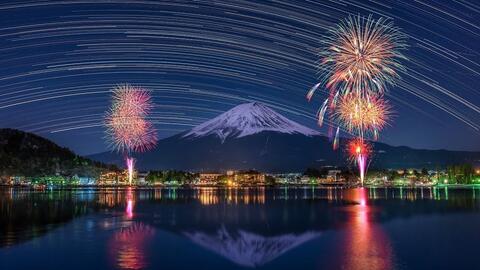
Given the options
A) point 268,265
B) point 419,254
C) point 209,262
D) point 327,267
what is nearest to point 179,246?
point 209,262

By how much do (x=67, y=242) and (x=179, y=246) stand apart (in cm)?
537

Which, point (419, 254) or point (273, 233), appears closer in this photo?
point (419, 254)

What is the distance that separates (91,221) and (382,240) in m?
19.9

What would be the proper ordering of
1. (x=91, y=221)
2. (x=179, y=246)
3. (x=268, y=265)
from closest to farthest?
(x=268, y=265)
(x=179, y=246)
(x=91, y=221)

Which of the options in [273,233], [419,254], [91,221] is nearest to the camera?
[419,254]

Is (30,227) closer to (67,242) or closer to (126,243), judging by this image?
(67,242)

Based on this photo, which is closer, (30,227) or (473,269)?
(473,269)

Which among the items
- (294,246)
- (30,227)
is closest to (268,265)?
(294,246)

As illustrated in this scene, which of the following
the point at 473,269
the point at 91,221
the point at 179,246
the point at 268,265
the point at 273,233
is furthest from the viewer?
the point at 91,221

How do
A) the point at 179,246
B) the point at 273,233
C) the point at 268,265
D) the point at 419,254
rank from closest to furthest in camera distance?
the point at 268,265, the point at 419,254, the point at 179,246, the point at 273,233

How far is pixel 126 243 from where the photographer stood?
86.6 feet

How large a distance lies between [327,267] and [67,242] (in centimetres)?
1303

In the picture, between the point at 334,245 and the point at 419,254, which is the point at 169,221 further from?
the point at 419,254

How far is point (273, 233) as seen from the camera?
32.2 m
